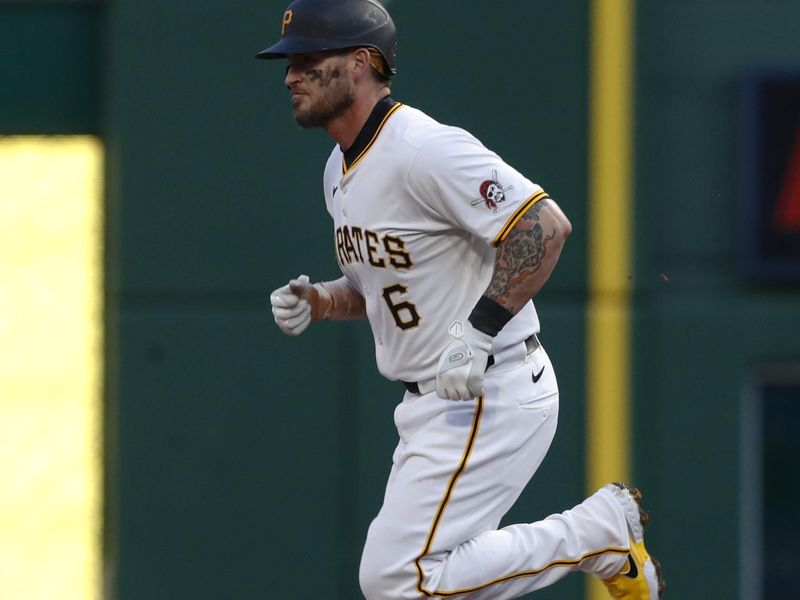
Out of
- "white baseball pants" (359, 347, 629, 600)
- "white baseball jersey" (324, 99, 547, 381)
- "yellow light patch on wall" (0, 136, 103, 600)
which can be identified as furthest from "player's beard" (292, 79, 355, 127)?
"yellow light patch on wall" (0, 136, 103, 600)

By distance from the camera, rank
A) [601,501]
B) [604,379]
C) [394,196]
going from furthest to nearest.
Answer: [604,379], [601,501], [394,196]

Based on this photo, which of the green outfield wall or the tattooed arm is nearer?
the tattooed arm

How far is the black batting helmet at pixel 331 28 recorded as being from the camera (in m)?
4.90

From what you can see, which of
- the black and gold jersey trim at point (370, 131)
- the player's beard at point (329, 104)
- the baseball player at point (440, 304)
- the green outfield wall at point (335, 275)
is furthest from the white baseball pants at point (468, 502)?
the green outfield wall at point (335, 275)

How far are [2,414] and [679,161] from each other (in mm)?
3325

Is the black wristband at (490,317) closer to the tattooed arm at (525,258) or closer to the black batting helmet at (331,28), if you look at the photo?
the tattooed arm at (525,258)

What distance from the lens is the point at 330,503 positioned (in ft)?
23.6

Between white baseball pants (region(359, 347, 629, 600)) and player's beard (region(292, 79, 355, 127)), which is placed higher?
player's beard (region(292, 79, 355, 127))

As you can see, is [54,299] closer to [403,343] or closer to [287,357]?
[287,357]

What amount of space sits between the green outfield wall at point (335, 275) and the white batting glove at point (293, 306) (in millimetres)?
1818

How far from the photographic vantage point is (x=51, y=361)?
737cm

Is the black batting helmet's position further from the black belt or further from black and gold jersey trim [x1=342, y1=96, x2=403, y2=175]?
the black belt

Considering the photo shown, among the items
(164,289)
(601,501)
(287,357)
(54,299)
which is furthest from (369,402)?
(601,501)

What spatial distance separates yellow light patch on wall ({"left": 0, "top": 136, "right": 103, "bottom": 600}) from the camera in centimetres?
736
